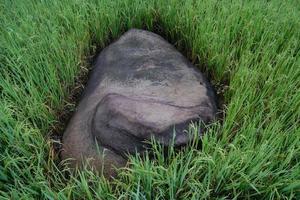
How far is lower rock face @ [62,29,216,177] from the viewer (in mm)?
1630

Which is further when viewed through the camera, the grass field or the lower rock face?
the lower rock face

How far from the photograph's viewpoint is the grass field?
1.46 m

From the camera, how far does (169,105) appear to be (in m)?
1.71

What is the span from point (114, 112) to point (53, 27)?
0.71 metres

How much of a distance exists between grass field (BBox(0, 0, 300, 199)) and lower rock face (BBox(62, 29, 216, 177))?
8 cm

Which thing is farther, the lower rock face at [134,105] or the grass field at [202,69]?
the lower rock face at [134,105]

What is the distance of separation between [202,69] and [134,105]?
592 millimetres

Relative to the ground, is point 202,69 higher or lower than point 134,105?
lower

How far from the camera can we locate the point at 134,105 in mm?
1698

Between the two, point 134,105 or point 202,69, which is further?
point 202,69

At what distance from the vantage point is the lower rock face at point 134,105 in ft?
5.35

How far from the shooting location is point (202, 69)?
215cm

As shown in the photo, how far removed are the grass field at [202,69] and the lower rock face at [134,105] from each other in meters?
0.08

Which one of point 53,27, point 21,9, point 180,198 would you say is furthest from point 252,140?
point 21,9
